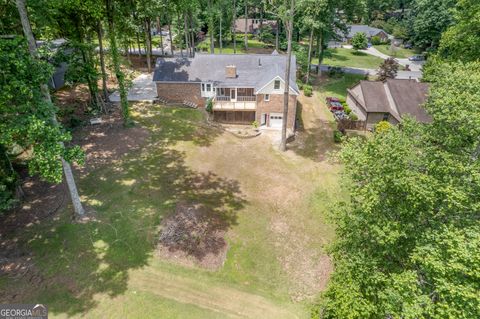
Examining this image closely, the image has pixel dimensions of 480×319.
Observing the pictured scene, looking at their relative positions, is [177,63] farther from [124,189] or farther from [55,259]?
[55,259]

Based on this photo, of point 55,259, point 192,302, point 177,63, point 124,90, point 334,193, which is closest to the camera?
point 192,302

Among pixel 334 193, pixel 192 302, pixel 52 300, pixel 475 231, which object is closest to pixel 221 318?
pixel 192 302

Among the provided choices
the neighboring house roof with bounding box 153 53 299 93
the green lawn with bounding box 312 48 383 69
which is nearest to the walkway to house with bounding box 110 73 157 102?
the neighboring house roof with bounding box 153 53 299 93

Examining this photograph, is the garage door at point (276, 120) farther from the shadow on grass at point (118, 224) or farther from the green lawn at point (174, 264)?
the shadow on grass at point (118, 224)

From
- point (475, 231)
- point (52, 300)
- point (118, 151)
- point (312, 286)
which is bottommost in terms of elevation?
point (312, 286)

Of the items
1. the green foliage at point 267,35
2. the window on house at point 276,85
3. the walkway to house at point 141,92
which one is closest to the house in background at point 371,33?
the green foliage at point 267,35

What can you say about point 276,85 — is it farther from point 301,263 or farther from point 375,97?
point 301,263

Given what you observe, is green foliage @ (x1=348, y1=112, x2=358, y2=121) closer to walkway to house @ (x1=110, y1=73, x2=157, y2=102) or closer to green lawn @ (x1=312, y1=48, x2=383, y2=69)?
walkway to house @ (x1=110, y1=73, x2=157, y2=102)
